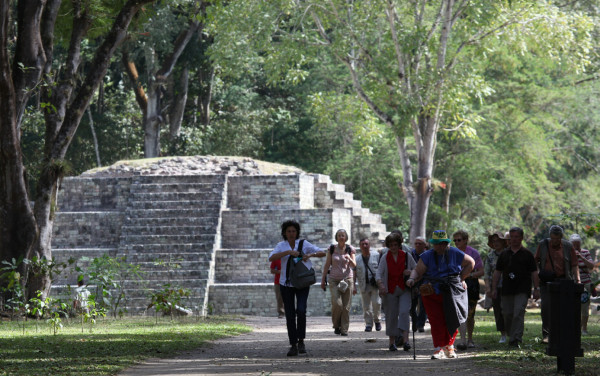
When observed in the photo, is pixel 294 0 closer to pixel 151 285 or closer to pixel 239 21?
pixel 239 21

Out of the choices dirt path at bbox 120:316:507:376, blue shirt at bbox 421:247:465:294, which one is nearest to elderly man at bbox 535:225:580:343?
dirt path at bbox 120:316:507:376

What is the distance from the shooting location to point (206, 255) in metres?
25.3

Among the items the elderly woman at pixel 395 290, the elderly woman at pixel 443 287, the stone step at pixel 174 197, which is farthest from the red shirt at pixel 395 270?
the stone step at pixel 174 197

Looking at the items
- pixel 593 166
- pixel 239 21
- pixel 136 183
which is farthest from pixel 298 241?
pixel 593 166

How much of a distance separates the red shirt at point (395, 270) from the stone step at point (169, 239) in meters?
13.9

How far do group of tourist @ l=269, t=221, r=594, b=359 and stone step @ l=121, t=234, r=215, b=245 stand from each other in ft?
37.3

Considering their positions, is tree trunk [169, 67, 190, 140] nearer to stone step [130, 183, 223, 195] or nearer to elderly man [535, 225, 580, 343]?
stone step [130, 183, 223, 195]

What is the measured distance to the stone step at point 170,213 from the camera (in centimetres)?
2689

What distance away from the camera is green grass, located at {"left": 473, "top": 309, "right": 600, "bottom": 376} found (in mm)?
9328

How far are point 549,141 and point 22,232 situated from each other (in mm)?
21970

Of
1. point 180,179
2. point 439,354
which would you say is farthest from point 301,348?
point 180,179

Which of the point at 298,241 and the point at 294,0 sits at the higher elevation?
the point at 294,0

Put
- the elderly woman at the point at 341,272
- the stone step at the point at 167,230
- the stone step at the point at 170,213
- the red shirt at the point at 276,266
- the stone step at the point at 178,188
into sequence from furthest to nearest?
the stone step at the point at 178,188 < the stone step at the point at 170,213 < the stone step at the point at 167,230 < the red shirt at the point at 276,266 < the elderly woman at the point at 341,272

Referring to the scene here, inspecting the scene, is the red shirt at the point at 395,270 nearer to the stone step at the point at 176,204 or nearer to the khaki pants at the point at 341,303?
the khaki pants at the point at 341,303
